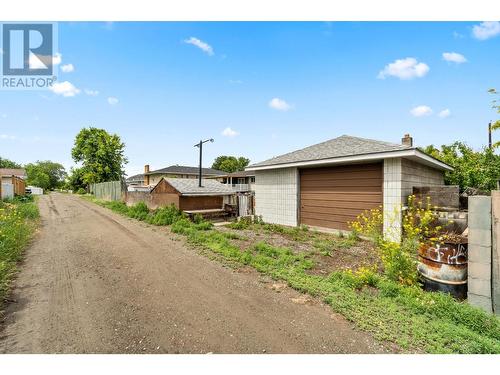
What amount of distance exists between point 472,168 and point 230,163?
193 ft

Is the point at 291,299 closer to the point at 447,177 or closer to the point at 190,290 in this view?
the point at 190,290

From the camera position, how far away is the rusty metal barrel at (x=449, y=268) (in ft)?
12.8

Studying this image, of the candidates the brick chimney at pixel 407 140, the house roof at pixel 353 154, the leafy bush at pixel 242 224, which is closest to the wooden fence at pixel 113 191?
the leafy bush at pixel 242 224

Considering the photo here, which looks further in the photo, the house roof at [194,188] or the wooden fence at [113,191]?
the wooden fence at [113,191]

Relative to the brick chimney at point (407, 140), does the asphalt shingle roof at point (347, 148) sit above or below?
below

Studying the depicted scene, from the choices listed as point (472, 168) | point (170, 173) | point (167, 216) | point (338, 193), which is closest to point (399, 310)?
point (338, 193)

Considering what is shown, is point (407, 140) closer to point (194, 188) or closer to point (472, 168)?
point (472, 168)

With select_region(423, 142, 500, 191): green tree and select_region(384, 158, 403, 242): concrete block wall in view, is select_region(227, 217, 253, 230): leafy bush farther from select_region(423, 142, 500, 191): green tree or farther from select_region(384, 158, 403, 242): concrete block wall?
select_region(423, 142, 500, 191): green tree

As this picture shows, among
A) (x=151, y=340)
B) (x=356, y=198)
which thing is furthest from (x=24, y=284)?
(x=356, y=198)

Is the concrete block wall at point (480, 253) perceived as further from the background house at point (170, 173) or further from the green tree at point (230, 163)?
the green tree at point (230, 163)

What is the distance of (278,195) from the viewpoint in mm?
11719

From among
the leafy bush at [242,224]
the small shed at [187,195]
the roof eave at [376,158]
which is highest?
the roof eave at [376,158]

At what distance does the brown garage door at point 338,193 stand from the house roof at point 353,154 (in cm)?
63

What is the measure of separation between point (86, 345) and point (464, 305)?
532 centimetres
